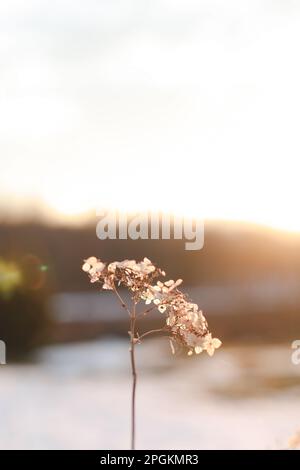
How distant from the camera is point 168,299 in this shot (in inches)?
78.2

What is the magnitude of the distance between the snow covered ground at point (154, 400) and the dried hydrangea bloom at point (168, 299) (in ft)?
1.50

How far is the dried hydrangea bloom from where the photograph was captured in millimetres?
1908

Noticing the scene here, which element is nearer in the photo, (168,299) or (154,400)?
(168,299)

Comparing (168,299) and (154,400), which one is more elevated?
(154,400)

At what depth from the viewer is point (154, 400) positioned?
27.1 ft

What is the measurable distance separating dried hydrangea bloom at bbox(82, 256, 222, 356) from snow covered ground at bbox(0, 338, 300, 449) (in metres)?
0.46

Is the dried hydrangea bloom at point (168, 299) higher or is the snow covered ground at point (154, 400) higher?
the snow covered ground at point (154, 400)

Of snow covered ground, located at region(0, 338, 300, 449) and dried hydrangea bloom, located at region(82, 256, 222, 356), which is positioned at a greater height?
snow covered ground, located at region(0, 338, 300, 449)

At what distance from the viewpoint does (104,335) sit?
56.1 ft

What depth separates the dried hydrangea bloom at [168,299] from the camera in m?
1.91

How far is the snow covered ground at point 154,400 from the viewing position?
19.4 feet

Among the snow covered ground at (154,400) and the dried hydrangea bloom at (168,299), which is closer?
the dried hydrangea bloom at (168,299)

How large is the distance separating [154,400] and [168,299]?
652 centimetres
